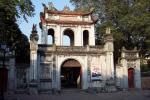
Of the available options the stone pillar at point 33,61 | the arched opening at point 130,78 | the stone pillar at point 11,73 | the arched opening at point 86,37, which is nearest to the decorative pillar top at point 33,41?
the stone pillar at point 33,61

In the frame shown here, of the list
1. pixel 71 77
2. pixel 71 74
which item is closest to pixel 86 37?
pixel 71 74

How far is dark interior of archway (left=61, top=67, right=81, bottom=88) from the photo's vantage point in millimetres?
37375

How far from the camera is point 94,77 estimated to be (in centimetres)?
3488

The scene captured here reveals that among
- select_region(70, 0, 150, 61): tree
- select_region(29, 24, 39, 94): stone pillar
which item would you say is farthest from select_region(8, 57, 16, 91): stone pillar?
select_region(70, 0, 150, 61): tree

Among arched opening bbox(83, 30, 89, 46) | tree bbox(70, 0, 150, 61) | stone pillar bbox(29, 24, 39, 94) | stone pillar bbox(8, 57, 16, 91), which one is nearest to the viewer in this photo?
stone pillar bbox(8, 57, 16, 91)

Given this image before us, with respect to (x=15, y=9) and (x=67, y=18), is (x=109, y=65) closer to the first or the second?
(x=67, y=18)

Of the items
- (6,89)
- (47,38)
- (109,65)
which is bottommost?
(6,89)

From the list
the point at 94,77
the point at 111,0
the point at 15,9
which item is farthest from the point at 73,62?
the point at 15,9

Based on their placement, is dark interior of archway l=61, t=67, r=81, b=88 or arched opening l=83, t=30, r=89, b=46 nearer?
dark interior of archway l=61, t=67, r=81, b=88

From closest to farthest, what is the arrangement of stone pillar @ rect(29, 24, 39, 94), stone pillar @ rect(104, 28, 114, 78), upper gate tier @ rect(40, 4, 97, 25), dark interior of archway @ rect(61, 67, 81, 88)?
stone pillar @ rect(29, 24, 39, 94)
stone pillar @ rect(104, 28, 114, 78)
upper gate tier @ rect(40, 4, 97, 25)
dark interior of archway @ rect(61, 67, 81, 88)

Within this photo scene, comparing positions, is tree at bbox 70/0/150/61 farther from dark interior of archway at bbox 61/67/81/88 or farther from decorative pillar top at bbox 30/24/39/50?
decorative pillar top at bbox 30/24/39/50

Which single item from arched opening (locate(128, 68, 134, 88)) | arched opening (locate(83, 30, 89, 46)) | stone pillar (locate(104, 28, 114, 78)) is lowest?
arched opening (locate(128, 68, 134, 88))

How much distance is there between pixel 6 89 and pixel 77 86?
8.81 m

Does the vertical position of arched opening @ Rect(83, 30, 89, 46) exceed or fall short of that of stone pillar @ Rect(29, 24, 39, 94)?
it exceeds it
